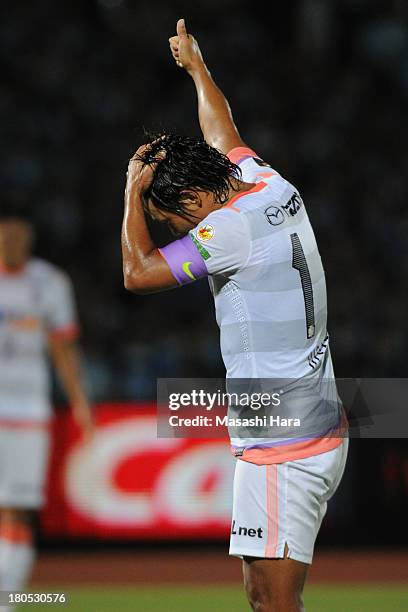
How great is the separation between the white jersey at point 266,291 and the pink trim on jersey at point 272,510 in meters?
0.07

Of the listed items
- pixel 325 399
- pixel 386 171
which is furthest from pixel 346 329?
pixel 325 399

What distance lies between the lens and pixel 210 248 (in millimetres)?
3141

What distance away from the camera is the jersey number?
10.7 ft

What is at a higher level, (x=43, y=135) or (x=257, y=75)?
(x=257, y=75)

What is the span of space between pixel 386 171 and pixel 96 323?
3.89 metres

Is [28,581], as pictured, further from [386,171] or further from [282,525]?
[386,171]

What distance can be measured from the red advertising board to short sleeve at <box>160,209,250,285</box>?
16.6 ft

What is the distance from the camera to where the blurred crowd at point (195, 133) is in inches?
378

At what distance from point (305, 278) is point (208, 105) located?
93 cm

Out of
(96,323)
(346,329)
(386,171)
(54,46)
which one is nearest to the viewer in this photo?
(346,329)

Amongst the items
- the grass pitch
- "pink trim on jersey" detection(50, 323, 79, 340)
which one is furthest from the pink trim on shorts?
the grass pitch

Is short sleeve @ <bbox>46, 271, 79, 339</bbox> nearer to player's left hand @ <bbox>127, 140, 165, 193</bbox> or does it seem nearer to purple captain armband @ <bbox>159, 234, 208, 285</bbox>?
player's left hand @ <bbox>127, 140, 165, 193</bbox>

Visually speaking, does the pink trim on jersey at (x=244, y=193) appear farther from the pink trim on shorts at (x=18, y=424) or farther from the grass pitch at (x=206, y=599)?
the grass pitch at (x=206, y=599)

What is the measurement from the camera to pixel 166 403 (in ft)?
13.9
